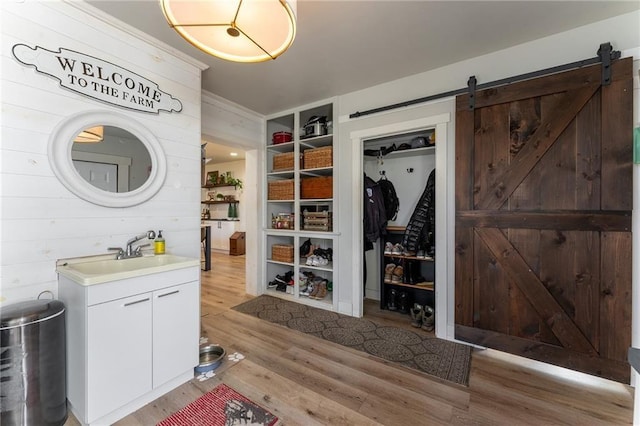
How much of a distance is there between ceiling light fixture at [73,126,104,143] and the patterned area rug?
2.15 metres

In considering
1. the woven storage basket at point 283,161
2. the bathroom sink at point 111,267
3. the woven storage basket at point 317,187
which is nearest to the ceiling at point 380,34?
the woven storage basket at point 283,161

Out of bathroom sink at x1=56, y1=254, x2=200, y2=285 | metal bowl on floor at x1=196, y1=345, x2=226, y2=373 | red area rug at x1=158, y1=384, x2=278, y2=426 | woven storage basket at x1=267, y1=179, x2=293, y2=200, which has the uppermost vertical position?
woven storage basket at x1=267, y1=179, x2=293, y2=200

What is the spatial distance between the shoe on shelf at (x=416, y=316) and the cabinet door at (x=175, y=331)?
2.03 m

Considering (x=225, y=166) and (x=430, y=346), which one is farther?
(x=225, y=166)

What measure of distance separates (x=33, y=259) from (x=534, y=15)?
355 centimetres

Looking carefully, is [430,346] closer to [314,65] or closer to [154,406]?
[154,406]

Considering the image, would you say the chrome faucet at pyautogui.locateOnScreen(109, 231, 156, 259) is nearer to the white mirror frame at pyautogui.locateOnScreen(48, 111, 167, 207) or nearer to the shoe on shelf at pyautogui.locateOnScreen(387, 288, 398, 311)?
the white mirror frame at pyautogui.locateOnScreen(48, 111, 167, 207)

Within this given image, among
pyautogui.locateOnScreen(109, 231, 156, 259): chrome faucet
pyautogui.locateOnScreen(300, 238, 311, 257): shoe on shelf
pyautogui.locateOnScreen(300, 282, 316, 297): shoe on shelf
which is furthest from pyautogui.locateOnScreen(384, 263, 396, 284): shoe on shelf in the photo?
pyautogui.locateOnScreen(109, 231, 156, 259): chrome faucet

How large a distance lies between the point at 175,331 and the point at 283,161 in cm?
236

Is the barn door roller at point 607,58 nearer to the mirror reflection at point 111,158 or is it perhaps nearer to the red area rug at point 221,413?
the red area rug at point 221,413

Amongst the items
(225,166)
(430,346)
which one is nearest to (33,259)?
(430,346)

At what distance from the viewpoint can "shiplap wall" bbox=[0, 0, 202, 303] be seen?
136 centimetres

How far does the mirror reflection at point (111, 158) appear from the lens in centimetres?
162

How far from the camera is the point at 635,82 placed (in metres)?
1.62
